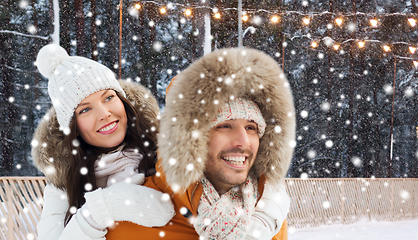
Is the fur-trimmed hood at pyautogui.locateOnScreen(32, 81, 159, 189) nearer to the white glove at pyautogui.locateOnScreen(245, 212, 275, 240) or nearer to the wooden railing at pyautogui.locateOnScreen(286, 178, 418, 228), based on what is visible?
the white glove at pyautogui.locateOnScreen(245, 212, 275, 240)

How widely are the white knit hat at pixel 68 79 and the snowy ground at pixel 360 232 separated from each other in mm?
5629

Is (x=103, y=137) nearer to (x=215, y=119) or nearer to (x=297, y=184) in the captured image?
(x=215, y=119)

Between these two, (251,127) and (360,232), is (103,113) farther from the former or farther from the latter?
(360,232)

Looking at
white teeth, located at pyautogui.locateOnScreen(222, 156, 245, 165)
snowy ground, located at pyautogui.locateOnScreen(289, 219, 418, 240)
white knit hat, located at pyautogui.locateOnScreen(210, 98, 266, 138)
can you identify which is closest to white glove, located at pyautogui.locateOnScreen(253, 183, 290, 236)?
white teeth, located at pyautogui.locateOnScreen(222, 156, 245, 165)

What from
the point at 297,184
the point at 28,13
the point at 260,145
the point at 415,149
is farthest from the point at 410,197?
the point at 28,13

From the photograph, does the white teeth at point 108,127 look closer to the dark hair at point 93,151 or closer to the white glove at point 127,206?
the dark hair at point 93,151

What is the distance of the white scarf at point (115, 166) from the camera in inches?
83.4

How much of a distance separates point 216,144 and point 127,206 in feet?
1.88

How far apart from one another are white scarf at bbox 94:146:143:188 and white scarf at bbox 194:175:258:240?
0.65 meters

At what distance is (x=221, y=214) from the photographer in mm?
1622

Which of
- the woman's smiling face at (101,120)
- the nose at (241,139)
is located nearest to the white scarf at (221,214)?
the nose at (241,139)

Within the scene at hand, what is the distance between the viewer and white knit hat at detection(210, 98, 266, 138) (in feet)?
5.32

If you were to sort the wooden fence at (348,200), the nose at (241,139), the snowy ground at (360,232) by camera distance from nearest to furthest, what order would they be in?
the nose at (241,139) < the snowy ground at (360,232) < the wooden fence at (348,200)

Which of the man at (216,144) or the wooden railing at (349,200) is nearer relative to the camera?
the man at (216,144)
